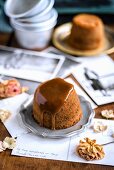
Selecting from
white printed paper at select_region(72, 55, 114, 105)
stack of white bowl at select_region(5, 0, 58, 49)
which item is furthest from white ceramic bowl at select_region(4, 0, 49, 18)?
white printed paper at select_region(72, 55, 114, 105)

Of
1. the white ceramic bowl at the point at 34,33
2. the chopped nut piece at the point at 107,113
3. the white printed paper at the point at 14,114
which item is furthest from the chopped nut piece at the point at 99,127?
the white ceramic bowl at the point at 34,33

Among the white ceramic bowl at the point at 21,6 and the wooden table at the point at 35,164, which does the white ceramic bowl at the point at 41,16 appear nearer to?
the white ceramic bowl at the point at 21,6

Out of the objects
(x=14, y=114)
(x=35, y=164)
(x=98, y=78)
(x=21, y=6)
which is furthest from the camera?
(x=21, y=6)

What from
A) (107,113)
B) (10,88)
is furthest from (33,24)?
(107,113)

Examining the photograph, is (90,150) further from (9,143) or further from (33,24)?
(33,24)

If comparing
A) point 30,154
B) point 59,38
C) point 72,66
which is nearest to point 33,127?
Result: point 30,154

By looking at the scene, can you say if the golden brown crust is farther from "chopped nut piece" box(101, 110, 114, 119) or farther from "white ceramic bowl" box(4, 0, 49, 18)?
"white ceramic bowl" box(4, 0, 49, 18)

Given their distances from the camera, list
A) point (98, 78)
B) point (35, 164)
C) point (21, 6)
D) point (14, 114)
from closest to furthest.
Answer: point (35, 164)
point (14, 114)
point (98, 78)
point (21, 6)
